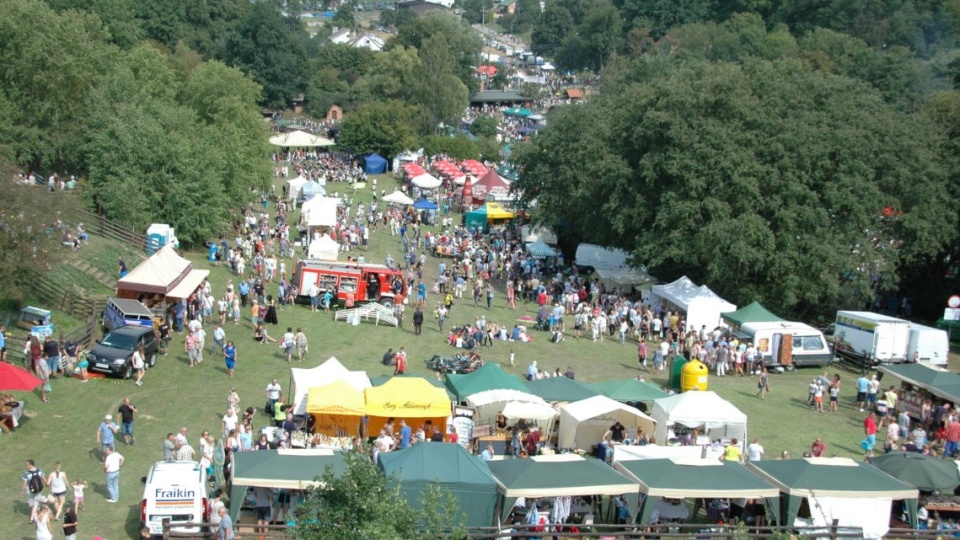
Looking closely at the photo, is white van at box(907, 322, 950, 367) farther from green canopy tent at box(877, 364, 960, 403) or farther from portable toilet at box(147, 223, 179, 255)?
portable toilet at box(147, 223, 179, 255)

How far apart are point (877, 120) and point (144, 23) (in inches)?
2965

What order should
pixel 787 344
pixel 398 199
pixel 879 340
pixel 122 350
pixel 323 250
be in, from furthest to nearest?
pixel 398 199, pixel 323 250, pixel 879 340, pixel 787 344, pixel 122 350

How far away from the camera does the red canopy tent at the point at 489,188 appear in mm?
60375

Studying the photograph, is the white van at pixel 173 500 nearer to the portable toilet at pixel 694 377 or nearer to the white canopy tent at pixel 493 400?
the white canopy tent at pixel 493 400

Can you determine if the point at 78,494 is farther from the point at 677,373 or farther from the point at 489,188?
the point at 489,188

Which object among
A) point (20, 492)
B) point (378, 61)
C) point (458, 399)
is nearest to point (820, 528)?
point (458, 399)

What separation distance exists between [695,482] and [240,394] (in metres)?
12.0

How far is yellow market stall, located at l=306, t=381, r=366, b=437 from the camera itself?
22.5 metres

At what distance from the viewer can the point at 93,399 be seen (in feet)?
79.4

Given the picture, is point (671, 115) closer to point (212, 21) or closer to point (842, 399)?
point (842, 399)

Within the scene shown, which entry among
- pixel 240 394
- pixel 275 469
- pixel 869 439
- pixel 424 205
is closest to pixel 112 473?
pixel 275 469

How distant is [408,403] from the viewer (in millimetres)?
22812

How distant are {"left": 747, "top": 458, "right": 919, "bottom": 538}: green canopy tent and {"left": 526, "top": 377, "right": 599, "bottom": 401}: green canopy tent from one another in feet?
18.5

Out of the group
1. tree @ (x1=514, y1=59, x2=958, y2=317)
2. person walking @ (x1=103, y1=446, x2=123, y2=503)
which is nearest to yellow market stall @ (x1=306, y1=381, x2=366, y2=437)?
person walking @ (x1=103, y1=446, x2=123, y2=503)
